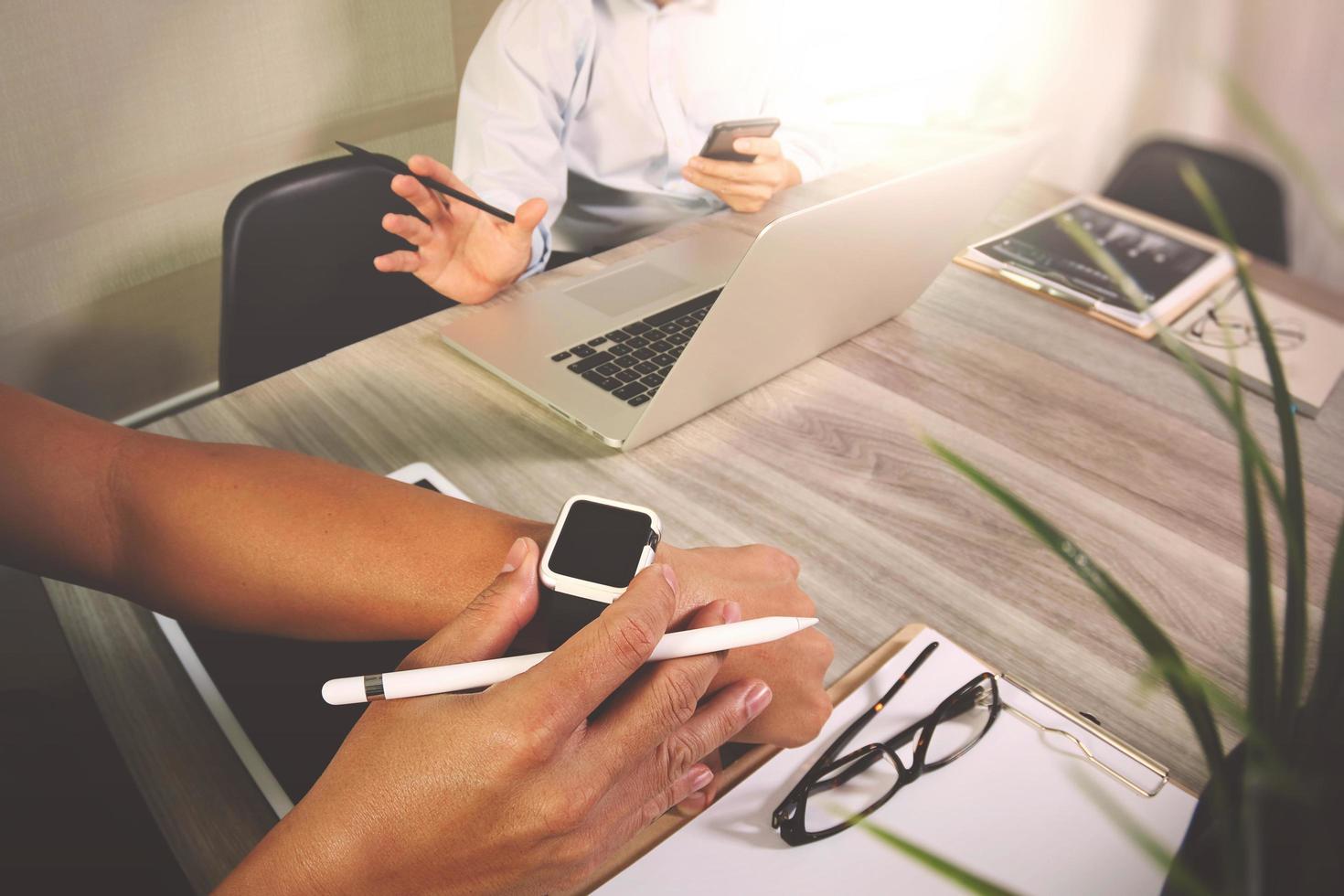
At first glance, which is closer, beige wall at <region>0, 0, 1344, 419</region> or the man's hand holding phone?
beige wall at <region>0, 0, 1344, 419</region>

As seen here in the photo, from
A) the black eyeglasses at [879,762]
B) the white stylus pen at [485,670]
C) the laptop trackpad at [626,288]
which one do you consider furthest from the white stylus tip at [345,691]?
the laptop trackpad at [626,288]

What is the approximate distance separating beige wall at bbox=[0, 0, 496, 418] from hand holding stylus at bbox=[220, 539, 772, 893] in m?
0.63

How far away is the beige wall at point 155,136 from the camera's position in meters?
0.73

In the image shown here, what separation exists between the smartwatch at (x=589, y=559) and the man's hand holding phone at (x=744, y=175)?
0.81 m

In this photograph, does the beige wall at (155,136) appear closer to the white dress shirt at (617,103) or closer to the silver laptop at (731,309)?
the white dress shirt at (617,103)

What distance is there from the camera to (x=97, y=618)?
1.96 ft

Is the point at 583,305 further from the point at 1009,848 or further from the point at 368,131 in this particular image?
the point at 1009,848

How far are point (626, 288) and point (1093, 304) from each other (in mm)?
601

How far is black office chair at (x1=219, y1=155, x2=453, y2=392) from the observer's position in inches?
35.6

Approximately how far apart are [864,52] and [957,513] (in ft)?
3.05

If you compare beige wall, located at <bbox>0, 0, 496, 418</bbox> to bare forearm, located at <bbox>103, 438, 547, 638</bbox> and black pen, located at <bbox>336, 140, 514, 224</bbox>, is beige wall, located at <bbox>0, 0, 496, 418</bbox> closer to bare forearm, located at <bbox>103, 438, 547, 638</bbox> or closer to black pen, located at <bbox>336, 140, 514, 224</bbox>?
black pen, located at <bbox>336, 140, 514, 224</bbox>

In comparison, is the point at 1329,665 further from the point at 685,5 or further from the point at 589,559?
the point at 685,5

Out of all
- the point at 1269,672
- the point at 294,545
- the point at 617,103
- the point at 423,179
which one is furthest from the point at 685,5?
the point at 1269,672

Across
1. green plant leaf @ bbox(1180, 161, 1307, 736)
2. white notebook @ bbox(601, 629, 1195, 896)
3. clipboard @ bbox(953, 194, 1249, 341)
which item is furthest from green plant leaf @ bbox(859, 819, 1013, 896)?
clipboard @ bbox(953, 194, 1249, 341)
